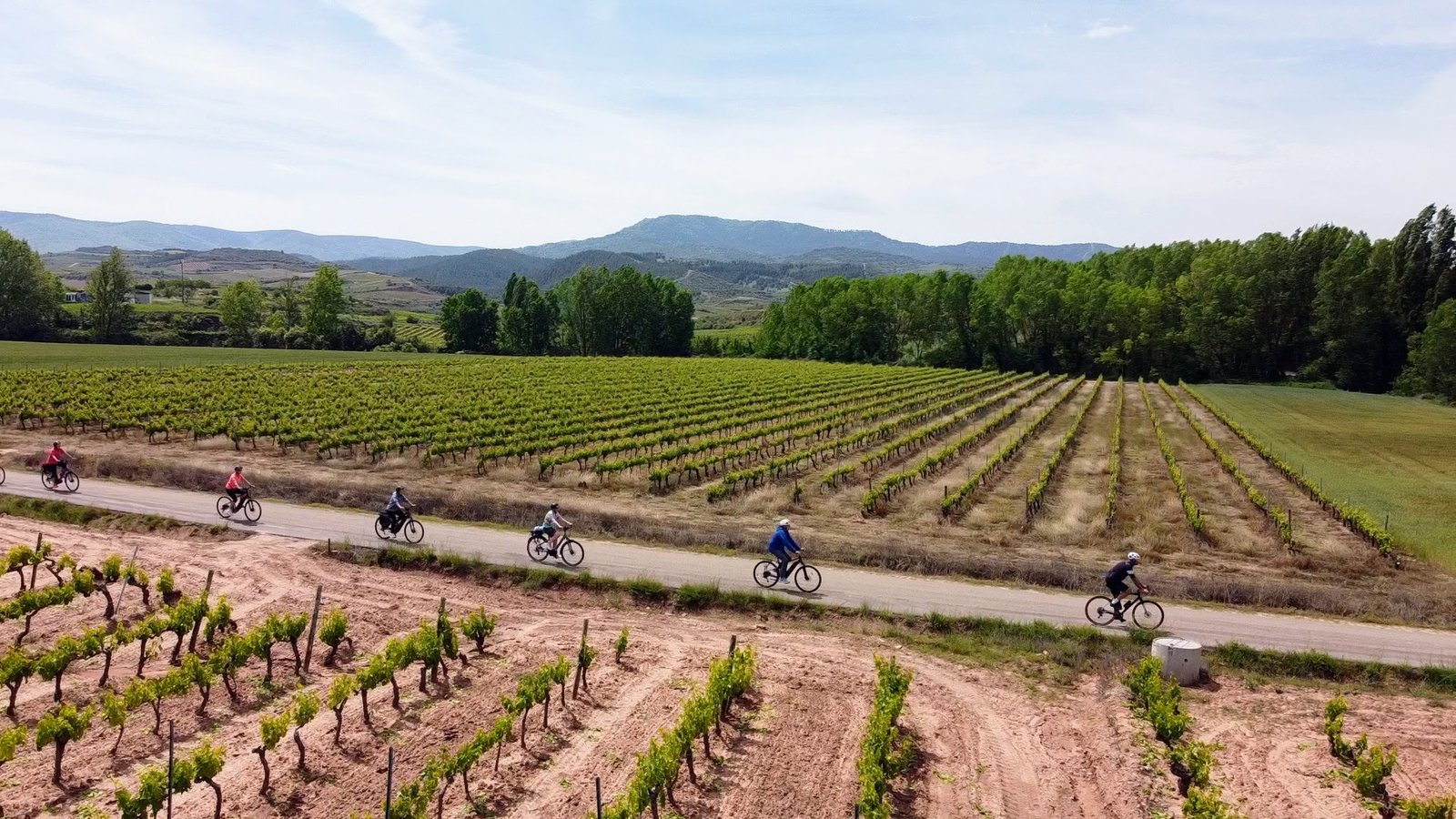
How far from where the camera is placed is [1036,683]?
52.6 feet

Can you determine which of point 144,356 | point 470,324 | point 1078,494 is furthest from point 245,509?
point 470,324

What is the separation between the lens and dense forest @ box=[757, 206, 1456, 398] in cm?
8700

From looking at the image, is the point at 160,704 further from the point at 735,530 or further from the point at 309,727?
the point at 735,530

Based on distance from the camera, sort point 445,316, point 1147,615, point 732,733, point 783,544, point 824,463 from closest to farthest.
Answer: point 732,733 → point 1147,615 → point 783,544 → point 824,463 → point 445,316

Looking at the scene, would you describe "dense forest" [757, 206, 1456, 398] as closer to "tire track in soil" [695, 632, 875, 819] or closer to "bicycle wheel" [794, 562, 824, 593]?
"bicycle wheel" [794, 562, 824, 593]

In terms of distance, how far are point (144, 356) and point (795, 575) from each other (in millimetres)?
96375

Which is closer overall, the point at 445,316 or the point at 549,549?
the point at 549,549

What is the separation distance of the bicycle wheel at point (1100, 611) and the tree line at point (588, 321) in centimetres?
11362

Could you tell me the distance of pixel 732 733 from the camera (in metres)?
13.9

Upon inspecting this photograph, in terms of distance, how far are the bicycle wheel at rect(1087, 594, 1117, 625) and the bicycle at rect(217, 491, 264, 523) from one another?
75.7ft

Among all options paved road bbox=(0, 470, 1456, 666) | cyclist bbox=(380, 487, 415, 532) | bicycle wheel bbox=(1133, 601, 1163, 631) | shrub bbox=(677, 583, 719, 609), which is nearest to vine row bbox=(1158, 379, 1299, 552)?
paved road bbox=(0, 470, 1456, 666)

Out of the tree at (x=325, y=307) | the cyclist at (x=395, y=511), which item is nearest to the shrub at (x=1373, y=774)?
the cyclist at (x=395, y=511)

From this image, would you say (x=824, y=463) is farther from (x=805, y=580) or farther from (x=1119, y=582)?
(x=1119, y=582)

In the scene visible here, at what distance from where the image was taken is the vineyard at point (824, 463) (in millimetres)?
24875
